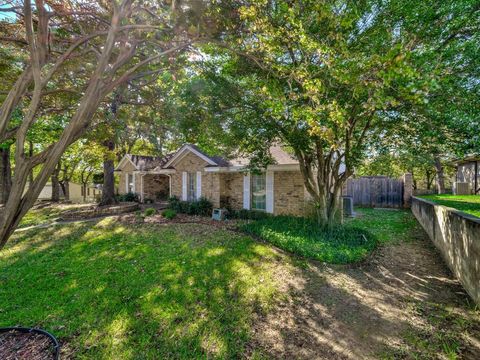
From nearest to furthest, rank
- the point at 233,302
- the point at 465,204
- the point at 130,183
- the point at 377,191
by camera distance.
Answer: the point at 233,302 → the point at 465,204 → the point at 377,191 → the point at 130,183

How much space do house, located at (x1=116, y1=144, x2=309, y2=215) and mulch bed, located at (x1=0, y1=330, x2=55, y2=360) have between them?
806 cm

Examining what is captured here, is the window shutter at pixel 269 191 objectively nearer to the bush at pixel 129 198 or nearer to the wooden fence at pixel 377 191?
the wooden fence at pixel 377 191

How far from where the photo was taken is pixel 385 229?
33.3 ft

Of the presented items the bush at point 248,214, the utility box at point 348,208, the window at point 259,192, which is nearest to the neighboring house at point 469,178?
the utility box at point 348,208

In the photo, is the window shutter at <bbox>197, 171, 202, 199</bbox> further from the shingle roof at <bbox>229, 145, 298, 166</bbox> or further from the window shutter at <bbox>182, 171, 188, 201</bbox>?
the shingle roof at <bbox>229, 145, 298, 166</bbox>

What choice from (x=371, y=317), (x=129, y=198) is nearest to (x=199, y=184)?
(x=129, y=198)

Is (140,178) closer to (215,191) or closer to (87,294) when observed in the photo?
(215,191)

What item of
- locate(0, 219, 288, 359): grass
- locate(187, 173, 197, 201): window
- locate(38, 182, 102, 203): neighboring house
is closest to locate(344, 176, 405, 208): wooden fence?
locate(187, 173, 197, 201): window

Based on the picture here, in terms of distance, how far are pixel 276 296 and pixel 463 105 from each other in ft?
18.6

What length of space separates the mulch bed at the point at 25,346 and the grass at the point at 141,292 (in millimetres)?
231

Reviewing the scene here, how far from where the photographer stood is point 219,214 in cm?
1202

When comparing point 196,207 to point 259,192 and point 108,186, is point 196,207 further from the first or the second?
point 108,186

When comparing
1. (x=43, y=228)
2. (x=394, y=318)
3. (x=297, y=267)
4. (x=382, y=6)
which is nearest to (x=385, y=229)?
(x=297, y=267)

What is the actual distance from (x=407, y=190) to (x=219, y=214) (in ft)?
41.2
